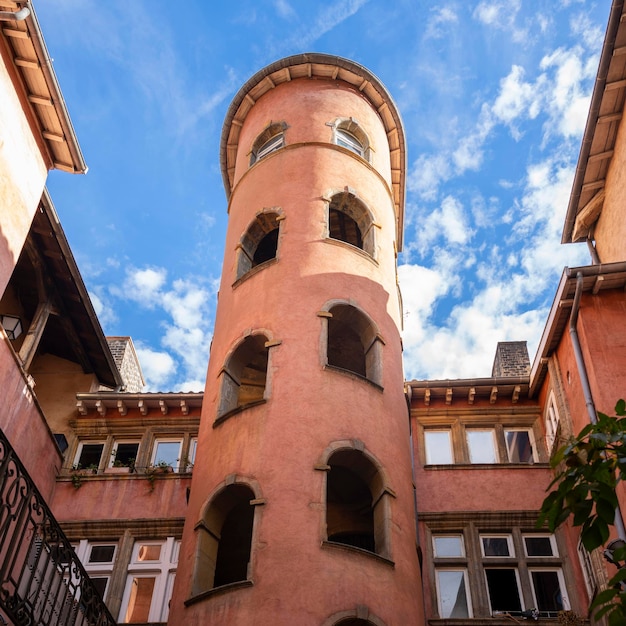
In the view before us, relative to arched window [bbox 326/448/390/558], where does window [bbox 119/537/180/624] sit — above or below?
below

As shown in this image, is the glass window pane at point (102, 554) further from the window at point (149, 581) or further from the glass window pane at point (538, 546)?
the glass window pane at point (538, 546)

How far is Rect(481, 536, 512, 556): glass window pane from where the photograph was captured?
14.8 metres

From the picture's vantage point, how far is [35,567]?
30.1ft

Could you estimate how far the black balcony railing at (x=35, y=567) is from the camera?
332 inches

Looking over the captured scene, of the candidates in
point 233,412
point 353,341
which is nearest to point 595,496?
point 233,412

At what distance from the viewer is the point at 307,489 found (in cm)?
1216

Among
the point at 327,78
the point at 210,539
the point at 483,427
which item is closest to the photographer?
the point at 210,539

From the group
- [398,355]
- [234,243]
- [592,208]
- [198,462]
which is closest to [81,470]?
[198,462]

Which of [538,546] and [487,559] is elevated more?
[538,546]

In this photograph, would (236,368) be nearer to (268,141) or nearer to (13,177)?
(13,177)

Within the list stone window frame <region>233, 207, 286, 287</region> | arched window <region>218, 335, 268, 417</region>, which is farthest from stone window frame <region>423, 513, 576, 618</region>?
stone window frame <region>233, 207, 286, 287</region>

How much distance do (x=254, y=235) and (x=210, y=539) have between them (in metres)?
7.58

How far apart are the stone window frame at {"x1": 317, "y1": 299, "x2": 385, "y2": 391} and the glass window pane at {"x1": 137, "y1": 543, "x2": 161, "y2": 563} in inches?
202

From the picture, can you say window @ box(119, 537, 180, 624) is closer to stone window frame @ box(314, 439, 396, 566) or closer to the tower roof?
stone window frame @ box(314, 439, 396, 566)
